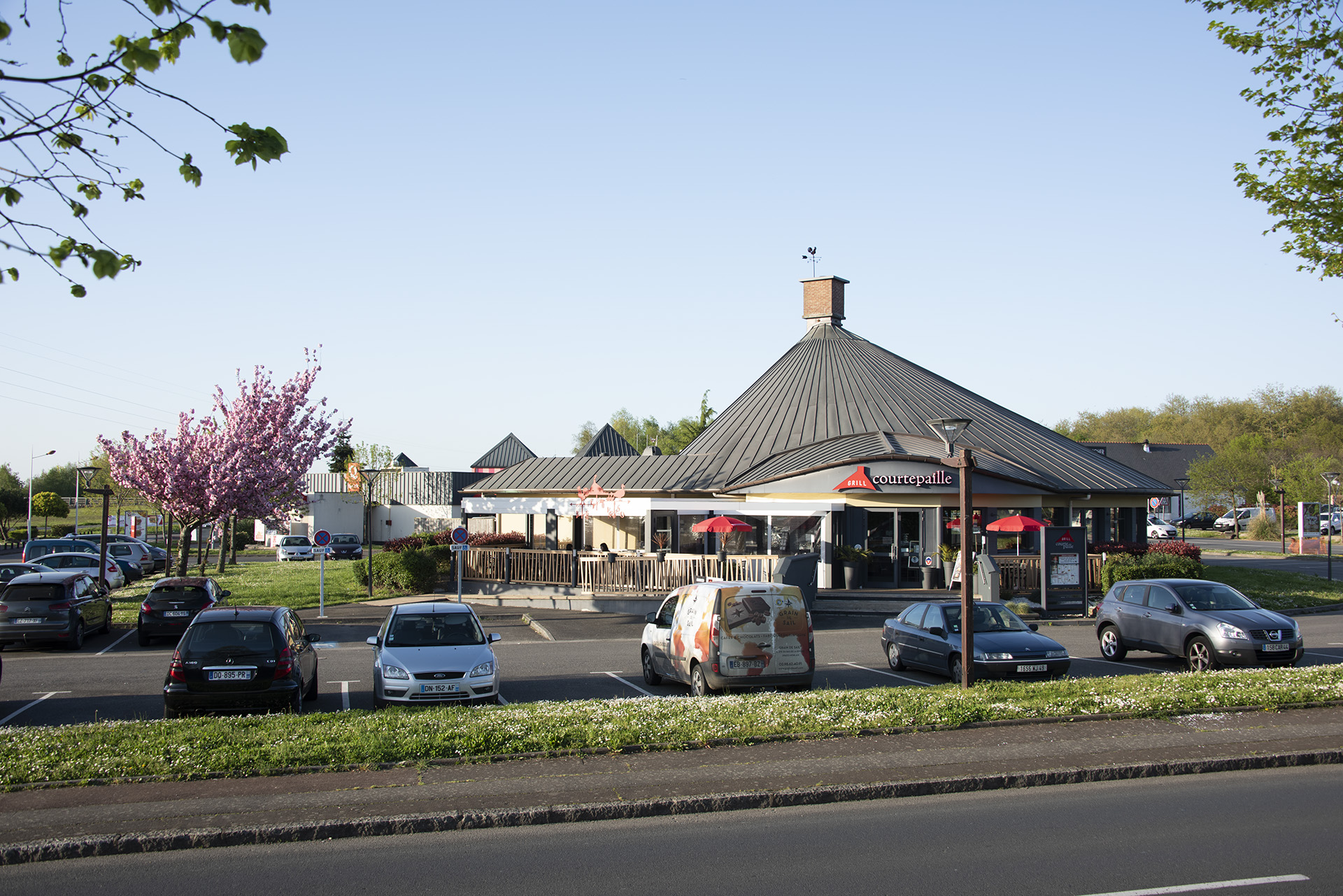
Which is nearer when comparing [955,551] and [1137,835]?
[1137,835]

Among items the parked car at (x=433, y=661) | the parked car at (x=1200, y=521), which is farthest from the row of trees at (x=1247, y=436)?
the parked car at (x=433, y=661)

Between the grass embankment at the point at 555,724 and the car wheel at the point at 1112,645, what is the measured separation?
463 centimetres

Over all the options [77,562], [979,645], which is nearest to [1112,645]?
[979,645]

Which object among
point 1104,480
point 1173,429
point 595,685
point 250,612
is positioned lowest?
point 595,685

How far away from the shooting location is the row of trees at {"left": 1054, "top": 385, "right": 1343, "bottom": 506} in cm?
7394

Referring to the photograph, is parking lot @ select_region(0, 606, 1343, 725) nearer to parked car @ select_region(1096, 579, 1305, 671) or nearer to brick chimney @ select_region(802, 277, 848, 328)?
parked car @ select_region(1096, 579, 1305, 671)

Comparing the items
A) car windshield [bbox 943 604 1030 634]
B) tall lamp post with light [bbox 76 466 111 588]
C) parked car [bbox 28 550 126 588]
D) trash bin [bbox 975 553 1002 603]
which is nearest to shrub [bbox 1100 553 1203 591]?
trash bin [bbox 975 553 1002 603]

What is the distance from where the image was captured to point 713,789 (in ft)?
28.9

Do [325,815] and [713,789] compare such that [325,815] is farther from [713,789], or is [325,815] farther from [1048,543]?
[1048,543]

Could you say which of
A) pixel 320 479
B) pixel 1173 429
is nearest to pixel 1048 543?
pixel 320 479

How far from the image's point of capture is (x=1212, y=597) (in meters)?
17.3

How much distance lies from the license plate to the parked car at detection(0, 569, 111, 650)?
35.2 ft

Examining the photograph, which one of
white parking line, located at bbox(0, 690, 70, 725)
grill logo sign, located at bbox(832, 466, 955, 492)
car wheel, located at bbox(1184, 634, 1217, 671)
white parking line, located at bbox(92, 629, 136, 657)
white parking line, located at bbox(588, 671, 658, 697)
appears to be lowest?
white parking line, located at bbox(92, 629, 136, 657)

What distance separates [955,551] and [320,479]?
173 ft
